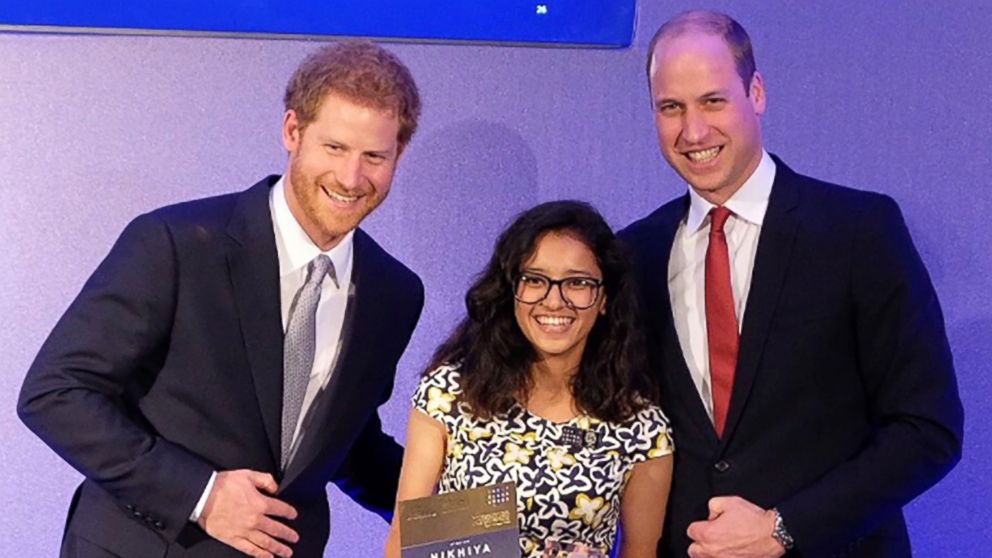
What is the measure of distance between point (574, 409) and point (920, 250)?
3.64 ft

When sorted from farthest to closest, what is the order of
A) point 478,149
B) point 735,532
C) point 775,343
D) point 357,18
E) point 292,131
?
point 478,149
point 357,18
point 292,131
point 775,343
point 735,532

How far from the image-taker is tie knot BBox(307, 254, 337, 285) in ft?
7.15

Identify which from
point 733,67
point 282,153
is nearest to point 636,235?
point 733,67

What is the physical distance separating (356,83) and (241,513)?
70 cm

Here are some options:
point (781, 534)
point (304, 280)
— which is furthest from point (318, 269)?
point (781, 534)

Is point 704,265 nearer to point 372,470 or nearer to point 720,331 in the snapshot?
point 720,331

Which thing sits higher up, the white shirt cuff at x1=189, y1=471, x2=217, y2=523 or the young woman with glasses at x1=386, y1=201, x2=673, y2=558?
the young woman with glasses at x1=386, y1=201, x2=673, y2=558

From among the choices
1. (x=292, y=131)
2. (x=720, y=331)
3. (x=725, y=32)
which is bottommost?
(x=720, y=331)

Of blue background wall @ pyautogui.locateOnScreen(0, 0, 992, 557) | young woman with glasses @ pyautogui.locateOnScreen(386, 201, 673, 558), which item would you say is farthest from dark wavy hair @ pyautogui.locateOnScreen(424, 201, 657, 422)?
blue background wall @ pyautogui.locateOnScreen(0, 0, 992, 557)

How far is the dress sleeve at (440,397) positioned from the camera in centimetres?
216

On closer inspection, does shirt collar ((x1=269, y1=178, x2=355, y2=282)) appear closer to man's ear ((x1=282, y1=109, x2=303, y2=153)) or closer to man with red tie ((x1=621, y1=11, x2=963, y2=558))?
man's ear ((x1=282, y1=109, x2=303, y2=153))

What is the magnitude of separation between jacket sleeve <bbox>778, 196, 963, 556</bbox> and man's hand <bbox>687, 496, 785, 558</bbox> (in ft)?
0.12

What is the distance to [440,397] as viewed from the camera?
2.18 m

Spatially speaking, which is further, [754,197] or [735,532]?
[754,197]
